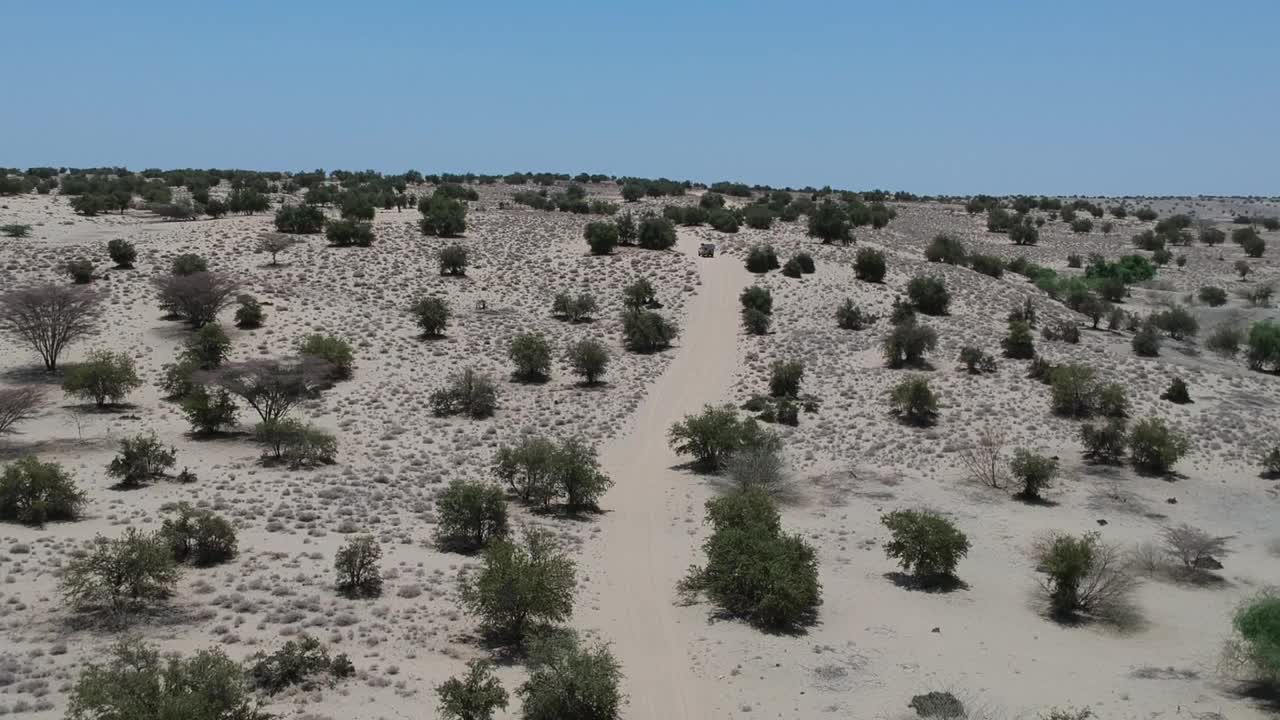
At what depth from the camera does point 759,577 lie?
21.8 meters

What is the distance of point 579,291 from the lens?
5647 cm

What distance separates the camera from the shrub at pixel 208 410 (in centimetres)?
3297

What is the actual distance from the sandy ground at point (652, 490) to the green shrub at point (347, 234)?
2.68 meters

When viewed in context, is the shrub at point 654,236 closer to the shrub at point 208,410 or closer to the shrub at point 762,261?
the shrub at point 762,261

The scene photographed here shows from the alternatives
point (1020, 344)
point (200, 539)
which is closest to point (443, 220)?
point (1020, 344)

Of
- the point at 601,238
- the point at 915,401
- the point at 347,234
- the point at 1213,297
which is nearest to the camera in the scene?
the point at 915,401

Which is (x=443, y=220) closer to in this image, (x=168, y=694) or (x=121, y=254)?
(x=121, y=254)

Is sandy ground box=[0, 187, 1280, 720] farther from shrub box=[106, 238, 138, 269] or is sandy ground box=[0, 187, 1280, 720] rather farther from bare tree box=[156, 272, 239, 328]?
shrub box=[106, 238, 138, 269]

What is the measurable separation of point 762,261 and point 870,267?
7342 mm

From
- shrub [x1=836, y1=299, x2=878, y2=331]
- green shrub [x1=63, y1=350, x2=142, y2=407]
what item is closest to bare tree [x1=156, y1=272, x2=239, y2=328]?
green shrub [x1=63, y1=350, x2=142, y2=407]

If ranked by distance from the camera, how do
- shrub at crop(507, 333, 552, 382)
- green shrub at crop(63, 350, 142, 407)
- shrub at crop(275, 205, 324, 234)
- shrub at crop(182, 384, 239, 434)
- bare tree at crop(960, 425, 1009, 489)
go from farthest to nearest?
1. shrub at crop(275, 205, 324, 234)
2. shrub at crop(507, 333, 552, 382)
3. green shrub at crop(63, 350, 142, 407)
4. bare tree at crop(960, 425, 1009, 489)
5. shrub at crop(182, 384, 239, 434)

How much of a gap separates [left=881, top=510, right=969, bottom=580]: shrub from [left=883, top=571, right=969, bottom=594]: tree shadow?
0.21ft

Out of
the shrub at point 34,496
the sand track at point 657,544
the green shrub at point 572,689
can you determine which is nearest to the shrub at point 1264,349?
the sand track at point 657,544

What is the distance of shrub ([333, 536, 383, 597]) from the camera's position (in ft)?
69.8
